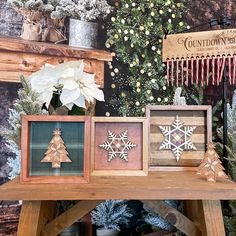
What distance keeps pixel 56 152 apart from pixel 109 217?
0.65 meters

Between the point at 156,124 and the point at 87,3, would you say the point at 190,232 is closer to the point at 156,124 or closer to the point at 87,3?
the point at 156,124

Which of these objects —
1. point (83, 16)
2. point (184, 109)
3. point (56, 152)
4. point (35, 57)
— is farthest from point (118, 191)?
point (83, 16)

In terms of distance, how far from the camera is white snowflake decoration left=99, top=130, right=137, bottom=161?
1.41m

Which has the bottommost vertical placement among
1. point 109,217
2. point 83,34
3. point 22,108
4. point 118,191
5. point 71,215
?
point 109,217

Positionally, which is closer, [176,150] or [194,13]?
[176,150]

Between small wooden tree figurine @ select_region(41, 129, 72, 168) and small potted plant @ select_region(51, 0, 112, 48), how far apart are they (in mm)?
674

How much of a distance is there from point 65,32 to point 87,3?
19cm

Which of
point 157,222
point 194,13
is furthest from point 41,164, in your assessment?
point 194,13

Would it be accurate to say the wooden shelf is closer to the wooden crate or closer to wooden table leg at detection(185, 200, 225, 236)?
wooden table leg at detection(185, 200, 225, 236)

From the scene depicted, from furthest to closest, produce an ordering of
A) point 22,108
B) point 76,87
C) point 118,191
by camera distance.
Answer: point 22,108
point 76,87
point 118,191

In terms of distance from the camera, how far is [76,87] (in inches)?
49.9

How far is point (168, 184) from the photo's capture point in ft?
4.00

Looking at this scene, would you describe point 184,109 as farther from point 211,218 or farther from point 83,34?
point 83,34

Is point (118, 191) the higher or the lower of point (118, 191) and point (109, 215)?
the higher
